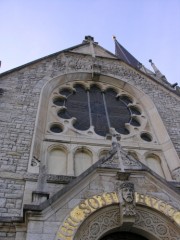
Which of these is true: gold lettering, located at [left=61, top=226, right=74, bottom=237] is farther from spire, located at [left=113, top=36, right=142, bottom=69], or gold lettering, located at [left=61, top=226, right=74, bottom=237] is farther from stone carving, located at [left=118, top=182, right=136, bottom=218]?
spire, located at [left=113, top=36, right=142, bottom=69]

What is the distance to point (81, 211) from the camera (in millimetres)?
6199

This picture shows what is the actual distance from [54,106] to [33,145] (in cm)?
301

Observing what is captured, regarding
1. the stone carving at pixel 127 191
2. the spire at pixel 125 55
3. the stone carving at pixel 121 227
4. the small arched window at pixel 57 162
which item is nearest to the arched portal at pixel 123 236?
the stone carving at pixel 121 227

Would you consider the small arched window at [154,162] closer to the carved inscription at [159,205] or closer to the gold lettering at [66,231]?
the carved inscription at [159,205]

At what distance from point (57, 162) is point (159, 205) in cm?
353

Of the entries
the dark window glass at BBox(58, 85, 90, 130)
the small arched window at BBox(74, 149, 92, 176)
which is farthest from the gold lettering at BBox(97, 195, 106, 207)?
the dark window glass at BBox(58, 85, 90, 130)

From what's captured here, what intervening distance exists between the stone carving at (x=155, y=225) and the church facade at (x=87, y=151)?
0.07 feet

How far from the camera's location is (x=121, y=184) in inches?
265

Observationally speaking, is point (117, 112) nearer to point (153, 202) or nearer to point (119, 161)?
point (119, 161)

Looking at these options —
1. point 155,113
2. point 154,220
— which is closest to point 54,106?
point 155,113

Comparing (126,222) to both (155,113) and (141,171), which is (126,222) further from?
(155,113)

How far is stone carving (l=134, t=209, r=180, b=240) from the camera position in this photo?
6.38 metres

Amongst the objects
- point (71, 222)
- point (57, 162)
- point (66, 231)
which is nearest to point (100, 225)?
point (71, 222)

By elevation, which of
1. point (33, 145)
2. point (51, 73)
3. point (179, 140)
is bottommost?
point (33, 145)
